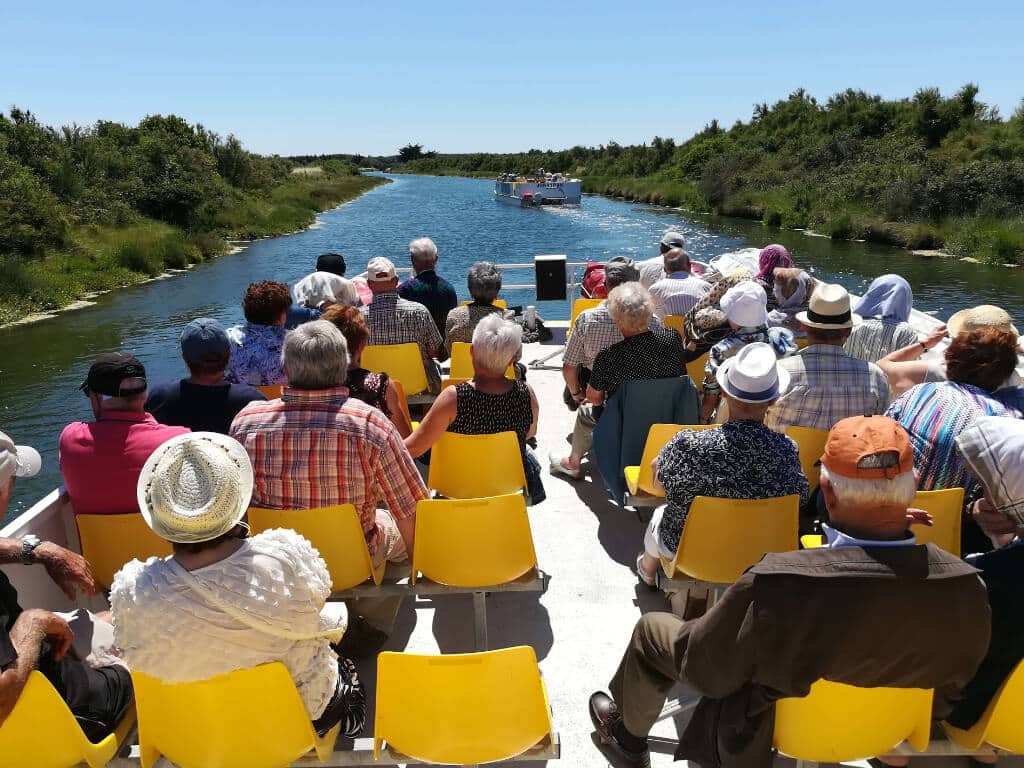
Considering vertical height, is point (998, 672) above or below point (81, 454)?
below

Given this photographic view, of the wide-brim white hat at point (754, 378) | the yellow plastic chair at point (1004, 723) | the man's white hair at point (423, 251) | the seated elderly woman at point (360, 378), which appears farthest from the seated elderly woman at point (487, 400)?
the man's white hair at point (423, 251)

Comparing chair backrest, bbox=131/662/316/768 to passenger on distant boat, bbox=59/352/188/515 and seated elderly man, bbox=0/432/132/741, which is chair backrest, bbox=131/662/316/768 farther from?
passenger on distant boat, bbox=59/352/188/515

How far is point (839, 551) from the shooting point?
134 cm

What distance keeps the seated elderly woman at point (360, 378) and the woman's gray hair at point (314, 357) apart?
719 millimetres

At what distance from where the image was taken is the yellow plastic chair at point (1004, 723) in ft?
4.83

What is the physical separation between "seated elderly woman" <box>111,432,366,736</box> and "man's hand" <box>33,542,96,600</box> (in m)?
0.53

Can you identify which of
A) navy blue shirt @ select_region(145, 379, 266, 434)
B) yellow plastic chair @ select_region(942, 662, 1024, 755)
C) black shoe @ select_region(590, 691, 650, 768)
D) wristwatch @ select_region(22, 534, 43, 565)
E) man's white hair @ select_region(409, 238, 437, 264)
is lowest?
black shoe @ select_region(590, 691, 650, 768)

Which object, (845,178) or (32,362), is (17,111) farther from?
(845,178)

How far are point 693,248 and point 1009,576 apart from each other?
27498 millimetres

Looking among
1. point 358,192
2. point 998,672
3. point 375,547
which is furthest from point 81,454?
point 358,192

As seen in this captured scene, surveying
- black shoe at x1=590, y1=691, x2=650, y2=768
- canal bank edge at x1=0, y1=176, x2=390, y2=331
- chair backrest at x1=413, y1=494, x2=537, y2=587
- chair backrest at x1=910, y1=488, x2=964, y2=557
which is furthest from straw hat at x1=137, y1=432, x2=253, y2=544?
canal bank edge at x1=0, y1=176, x2=390, y2=331

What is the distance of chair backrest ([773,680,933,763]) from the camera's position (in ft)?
4.66

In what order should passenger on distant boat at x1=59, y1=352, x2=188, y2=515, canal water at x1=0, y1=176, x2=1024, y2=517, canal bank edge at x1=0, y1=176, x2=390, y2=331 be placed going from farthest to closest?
canal bank edge at x1=0, y1=176, x2=390, y2=331 → canal water at x1=0, y1=176, x2=1024, y2=517 → passenger on distant boat at x1=59, y1=352, x2=188, y2=515

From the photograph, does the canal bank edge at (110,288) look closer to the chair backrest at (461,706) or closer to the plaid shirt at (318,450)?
the plaid shirt at (318,450)
